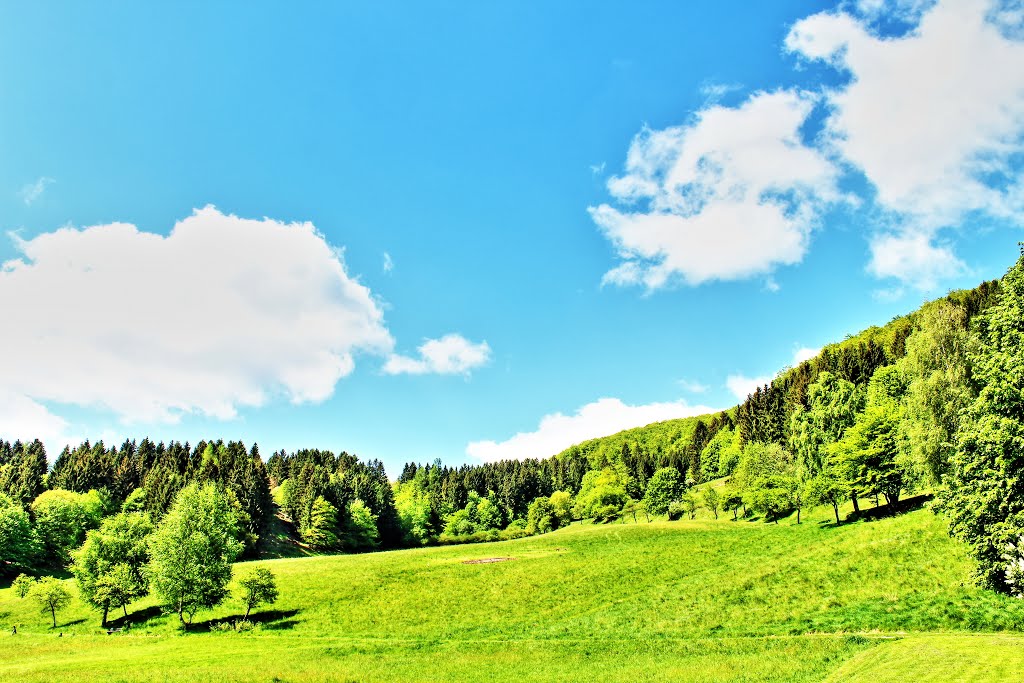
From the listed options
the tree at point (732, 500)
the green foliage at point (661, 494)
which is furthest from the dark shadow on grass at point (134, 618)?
the green foliage at point (661, 494)

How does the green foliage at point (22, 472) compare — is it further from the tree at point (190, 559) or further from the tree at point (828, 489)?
the tree at point (828, 489)

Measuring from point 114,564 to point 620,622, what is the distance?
55.5 m

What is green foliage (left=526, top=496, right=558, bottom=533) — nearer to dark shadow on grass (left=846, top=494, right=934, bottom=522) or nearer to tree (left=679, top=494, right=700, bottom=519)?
tree (left=679, top=494, right=700, bottom=519)

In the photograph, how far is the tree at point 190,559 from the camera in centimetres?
5197

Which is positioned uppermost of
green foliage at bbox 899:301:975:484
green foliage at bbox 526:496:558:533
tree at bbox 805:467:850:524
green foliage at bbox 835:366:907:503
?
green foliage at bbox 899:301:975:484

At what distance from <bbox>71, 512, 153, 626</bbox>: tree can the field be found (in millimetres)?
3113

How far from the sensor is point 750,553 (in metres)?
56.7

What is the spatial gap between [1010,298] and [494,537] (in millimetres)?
121478

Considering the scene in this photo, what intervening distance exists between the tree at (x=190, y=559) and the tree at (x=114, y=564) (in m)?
2.97

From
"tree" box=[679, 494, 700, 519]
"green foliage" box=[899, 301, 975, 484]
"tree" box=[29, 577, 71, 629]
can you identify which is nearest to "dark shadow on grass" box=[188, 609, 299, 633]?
"tree" box=[29, 577, 71, 629]

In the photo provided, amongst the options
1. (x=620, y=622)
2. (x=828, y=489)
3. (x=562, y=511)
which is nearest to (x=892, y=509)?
(x=828, y=489)

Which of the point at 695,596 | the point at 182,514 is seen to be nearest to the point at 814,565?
the point at 695,596

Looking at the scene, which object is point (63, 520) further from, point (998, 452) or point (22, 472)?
point (998, 452)

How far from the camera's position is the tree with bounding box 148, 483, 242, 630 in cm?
5197
